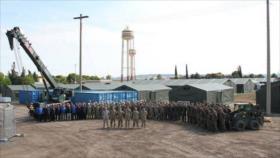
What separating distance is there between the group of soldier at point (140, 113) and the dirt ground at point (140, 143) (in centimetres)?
85

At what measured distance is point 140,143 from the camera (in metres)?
19.7

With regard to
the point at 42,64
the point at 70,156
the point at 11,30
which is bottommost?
the point at 70,156

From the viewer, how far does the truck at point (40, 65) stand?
32.8m

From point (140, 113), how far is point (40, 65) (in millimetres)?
12940

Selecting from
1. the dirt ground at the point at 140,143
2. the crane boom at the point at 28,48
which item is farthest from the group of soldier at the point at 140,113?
the crane boom at the point at 28,48

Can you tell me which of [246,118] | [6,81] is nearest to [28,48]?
[246,118]

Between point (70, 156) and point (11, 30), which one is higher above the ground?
point (11, 30)

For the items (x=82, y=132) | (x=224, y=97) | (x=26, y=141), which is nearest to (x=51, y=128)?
(x=82, y=132)

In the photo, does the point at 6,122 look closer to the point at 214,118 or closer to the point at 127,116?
the point at 127,116

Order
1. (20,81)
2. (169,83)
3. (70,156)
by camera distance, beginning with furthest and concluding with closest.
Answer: (20,81) → (169,83) → (70,156)

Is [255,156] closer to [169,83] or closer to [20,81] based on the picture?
[169,83]

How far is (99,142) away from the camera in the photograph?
20047 millimetres

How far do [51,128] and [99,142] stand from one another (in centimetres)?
668

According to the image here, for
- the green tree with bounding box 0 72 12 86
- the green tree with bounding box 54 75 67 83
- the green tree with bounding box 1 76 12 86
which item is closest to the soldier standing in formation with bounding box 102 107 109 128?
the green tree with bounding box 0 72 12 86
